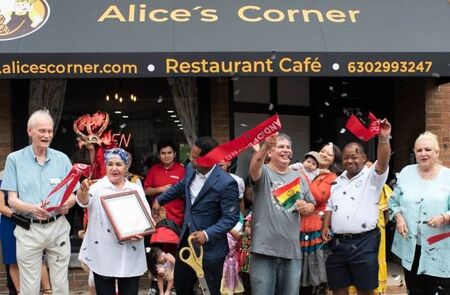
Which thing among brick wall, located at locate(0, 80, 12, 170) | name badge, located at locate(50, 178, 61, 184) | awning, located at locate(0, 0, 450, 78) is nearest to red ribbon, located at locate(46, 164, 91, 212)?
name badge, located at locate(50, 178, 61, 184)

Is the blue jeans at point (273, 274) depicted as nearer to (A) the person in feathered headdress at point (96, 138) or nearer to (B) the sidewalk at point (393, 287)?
(A) the person in feathered headdress at point (96, 138)

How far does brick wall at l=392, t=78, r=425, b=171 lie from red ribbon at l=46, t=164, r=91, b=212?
508 centimetres

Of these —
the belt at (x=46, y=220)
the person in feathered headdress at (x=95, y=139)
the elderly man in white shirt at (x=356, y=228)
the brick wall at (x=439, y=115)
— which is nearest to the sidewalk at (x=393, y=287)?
the person in feathered headdress at (x=95, y=139)

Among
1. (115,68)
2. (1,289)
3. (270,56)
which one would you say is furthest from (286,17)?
(1,289)

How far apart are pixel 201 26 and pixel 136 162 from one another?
6.83ft

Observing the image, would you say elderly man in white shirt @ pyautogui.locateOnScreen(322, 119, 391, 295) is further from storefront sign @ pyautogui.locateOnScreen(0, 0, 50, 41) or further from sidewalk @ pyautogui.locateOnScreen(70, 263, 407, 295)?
storefront sign @ pyautogui.locateOnScreen(0, 0, 50, 41)

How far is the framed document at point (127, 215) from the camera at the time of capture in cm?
423

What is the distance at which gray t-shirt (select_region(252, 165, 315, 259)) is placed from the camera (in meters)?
4.46

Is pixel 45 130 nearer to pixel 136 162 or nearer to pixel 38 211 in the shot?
pixel 38 211

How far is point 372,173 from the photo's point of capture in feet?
15.4

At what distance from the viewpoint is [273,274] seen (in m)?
4.55

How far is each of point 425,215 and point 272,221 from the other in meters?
1.22

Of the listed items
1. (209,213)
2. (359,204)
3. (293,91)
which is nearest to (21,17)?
(209,213)

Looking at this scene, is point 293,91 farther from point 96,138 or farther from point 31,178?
point 31,178
